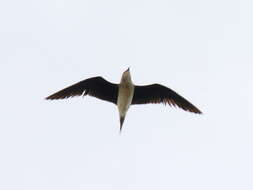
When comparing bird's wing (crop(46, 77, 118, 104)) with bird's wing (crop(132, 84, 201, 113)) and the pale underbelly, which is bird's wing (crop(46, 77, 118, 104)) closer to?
the pale underbelly

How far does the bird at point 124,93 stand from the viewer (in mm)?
14234

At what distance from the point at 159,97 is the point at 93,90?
5.40 ft

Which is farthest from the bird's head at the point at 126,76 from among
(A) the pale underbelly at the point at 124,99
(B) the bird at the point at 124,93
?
(A) the pale underbelly at the point at 124,99

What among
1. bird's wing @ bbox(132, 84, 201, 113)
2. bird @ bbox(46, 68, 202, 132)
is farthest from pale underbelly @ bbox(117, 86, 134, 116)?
bird's wing @ bbox(132, 84, 201, 113)

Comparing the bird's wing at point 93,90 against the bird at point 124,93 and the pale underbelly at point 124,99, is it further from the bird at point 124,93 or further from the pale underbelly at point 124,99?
the pale underbelly at point 124,99

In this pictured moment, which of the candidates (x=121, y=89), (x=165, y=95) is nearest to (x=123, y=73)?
(x=121, y=89)

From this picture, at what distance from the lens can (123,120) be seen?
14250mm

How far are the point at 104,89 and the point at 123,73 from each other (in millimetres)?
688

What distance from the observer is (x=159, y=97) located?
14867 millimetres

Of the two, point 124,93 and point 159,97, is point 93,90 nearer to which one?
point 124,93

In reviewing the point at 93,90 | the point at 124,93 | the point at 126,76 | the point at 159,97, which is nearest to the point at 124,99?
the point at 124,93

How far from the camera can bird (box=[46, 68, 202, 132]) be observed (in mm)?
14234

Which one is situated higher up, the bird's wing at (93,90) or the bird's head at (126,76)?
the bird's head at (126,76)

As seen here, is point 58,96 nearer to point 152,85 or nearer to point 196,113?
point 152,85
